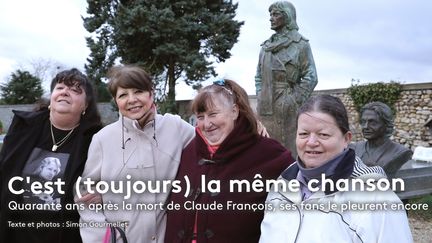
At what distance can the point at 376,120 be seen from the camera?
3723mm

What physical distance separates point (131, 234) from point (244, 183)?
2.23 ft

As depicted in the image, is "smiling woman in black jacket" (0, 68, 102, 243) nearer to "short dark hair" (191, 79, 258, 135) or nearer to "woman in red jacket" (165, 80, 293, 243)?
"woman in red jacket" (165, 80, 293, 243)

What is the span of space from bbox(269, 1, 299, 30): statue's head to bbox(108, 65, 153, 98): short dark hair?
335cm

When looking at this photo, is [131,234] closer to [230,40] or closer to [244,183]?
[244,183]

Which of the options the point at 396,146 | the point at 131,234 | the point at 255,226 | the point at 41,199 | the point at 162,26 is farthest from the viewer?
the point at 162,26

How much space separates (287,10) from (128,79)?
3502mm

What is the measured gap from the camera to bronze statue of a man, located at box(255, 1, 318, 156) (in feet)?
17.7

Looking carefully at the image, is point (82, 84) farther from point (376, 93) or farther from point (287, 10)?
point (376, 93)

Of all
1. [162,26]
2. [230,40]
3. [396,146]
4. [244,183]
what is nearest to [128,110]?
[244,183]

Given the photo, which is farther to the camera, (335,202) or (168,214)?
(168,214)

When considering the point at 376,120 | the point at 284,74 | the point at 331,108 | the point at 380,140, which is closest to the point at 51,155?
the point at 331,108

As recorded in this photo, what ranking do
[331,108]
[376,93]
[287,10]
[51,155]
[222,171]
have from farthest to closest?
[376,93], [287,10], [51,155], [222,171], [331,108]

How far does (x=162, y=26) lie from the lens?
17.9m

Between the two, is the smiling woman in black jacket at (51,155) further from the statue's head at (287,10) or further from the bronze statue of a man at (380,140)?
the statue's head at (287,10)
